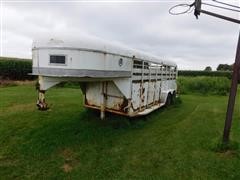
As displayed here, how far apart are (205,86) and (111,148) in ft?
48.7

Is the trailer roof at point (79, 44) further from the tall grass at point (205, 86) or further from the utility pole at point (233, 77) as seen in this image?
the tall grass at point (205, 86)

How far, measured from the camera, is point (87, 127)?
656 centimetres

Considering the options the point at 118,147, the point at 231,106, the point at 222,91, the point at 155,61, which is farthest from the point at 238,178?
the point at 222,91

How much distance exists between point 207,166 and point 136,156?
4.78 feet

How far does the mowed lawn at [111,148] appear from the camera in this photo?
14.6 feet

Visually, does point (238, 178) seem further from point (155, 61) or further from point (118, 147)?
point (155, 61)

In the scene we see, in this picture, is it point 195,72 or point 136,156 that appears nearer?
point 136,156

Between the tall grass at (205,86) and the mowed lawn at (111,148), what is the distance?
34.3 feet

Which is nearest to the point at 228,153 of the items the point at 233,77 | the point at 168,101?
the point at 233,77

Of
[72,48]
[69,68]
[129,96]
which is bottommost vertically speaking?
[129,96]

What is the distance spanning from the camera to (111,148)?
18.1 ft

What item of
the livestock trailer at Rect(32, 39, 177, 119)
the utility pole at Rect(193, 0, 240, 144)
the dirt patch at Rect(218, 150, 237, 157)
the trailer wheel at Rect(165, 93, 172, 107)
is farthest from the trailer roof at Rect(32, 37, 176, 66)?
the trailer wheel at Rect(165, 93, 172, 107)

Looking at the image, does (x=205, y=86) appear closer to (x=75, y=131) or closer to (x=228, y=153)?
(x=228, y=153)

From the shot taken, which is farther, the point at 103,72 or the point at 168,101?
the point at 168,101
